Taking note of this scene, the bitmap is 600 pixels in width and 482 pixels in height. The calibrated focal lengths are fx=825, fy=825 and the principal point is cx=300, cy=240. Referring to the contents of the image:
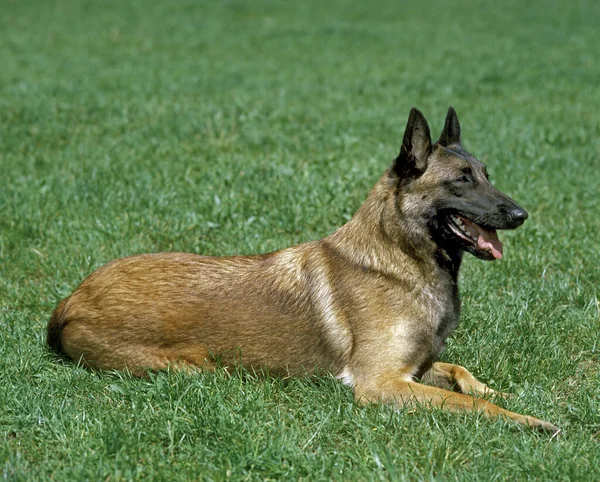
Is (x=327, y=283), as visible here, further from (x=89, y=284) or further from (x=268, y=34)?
(x=268, y=34)

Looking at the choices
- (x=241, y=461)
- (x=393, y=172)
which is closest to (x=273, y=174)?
(x=393, y=172)

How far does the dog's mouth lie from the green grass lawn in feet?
2.39

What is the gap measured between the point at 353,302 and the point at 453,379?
0.75m

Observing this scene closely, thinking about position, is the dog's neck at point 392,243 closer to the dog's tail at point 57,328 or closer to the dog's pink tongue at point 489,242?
the dog's pink tongue at point 489,242

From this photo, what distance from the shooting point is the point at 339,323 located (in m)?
4.58

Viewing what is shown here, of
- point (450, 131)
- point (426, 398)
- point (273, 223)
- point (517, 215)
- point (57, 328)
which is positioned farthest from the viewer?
point (273, 223)

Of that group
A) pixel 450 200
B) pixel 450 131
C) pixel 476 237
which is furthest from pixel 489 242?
pixel 450 131

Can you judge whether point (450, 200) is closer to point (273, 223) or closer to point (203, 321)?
point (203, 321)

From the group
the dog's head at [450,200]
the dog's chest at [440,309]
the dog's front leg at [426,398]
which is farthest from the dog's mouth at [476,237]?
the dog's front leg at [426,398]

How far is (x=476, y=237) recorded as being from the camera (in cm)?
458

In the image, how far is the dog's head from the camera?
4.53 metres

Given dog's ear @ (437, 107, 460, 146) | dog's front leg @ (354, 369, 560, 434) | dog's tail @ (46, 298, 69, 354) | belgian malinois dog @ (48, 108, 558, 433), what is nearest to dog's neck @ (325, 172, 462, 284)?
belgian malinois dog @ (48, 108, 558, 433)

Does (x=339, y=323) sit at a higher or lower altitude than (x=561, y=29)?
lower

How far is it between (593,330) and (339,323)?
178 cm
